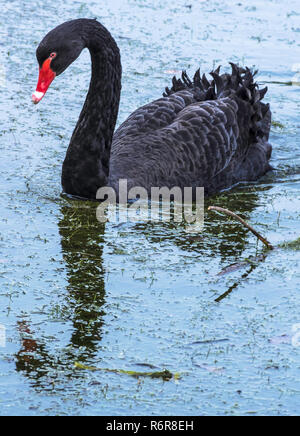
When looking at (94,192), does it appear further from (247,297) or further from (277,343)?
(277,343)

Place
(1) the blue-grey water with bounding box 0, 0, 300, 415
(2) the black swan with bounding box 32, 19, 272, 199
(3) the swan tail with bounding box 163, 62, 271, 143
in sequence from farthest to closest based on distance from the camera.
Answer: (3) the swan tail with bounding box 163, 62, 271, 143 → (2) the black swan with bounding box 32, 19, 272, 199 → (1) the blue-grey water with bounding box 0, 0, 300, 415

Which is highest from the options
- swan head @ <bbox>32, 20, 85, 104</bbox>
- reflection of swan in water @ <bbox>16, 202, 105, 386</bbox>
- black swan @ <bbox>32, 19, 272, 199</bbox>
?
swan head @ <bbox>32, 20, 85, 104</bbox>

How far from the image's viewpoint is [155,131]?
21.6 feet

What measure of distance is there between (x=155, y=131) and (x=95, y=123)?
1.94 ft

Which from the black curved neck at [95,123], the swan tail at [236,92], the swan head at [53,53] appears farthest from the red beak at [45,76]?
the swan tail at [236,92]

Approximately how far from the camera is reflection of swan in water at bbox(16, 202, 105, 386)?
12.9 ft

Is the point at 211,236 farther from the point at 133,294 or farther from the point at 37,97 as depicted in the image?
the point at 37,97

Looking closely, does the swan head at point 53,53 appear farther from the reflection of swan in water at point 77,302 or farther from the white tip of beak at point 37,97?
the reflection of swan in water at point 77,302

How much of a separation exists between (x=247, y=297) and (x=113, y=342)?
0.91 m

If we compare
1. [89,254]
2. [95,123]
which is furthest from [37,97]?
[89,254]

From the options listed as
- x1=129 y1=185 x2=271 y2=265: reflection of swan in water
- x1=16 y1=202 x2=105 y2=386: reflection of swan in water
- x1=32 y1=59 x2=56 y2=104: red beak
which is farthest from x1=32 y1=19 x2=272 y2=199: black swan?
x1=129 y1=185 x2=271 y2=265: reflection of swan in water

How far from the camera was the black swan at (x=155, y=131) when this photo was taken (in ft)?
19.7

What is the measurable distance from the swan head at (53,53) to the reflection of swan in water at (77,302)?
841mm

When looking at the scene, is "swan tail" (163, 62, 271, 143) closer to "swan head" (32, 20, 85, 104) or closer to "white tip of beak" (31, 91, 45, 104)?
"swan head" (32, 20, 85, 104)
